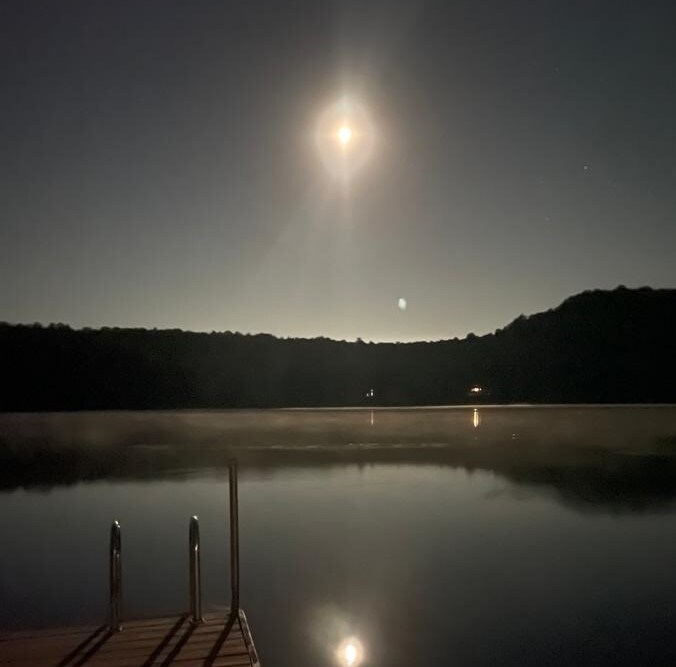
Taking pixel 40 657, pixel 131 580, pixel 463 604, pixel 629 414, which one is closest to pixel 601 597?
pixel 463 604

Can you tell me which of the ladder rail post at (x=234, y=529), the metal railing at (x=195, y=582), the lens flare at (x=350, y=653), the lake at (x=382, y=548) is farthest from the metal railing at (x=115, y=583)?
the lens flare at (x=350, y=653)

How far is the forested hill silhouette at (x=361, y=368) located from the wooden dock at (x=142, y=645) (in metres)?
53.8

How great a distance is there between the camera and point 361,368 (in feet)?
203

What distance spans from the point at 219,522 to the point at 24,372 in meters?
48.3

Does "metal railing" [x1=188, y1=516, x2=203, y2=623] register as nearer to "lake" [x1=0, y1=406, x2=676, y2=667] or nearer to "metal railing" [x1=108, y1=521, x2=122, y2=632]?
"metal railing" [x1=108, y1=521, x2=122, y2=632]

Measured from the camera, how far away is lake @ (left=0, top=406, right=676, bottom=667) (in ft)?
27.3

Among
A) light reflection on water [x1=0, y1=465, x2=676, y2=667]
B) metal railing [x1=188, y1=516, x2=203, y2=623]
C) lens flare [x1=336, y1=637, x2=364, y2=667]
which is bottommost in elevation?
lens flare [x1=336, y1=637, x2=364, y2=667]

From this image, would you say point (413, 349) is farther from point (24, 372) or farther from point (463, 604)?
point (463, 604)

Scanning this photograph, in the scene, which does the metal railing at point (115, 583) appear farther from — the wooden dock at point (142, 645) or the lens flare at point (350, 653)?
the lens flare at point (350, 653)

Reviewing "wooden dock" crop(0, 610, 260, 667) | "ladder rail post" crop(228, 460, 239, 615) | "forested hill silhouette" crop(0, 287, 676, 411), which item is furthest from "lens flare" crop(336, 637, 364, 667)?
"forested hill silhouette" crop(0, 287, 676, 411)

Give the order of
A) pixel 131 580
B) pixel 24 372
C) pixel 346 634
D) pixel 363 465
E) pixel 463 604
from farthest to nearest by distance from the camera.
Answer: pixel 24 372, pixel 363 465, pixel 131 580, pixel 463 604, pixel 346 634

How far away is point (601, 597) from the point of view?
962cm

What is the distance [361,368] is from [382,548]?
1944 inches

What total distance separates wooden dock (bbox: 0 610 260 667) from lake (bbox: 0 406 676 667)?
86.7 inches
